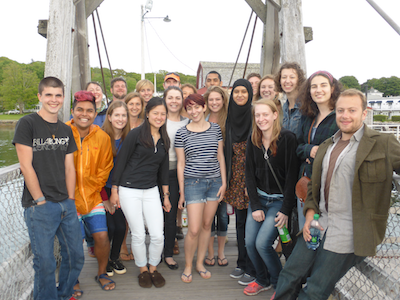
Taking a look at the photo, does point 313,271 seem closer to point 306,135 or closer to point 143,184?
point 306,135

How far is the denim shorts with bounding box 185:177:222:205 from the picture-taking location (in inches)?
122

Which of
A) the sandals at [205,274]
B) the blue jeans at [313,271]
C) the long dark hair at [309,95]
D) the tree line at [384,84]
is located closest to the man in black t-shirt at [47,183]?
the sandals at [205,274]

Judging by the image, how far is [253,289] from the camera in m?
2.94

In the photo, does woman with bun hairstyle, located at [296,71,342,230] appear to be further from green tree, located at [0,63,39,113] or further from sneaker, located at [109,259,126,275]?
green tree, located at [0,63,39,113]

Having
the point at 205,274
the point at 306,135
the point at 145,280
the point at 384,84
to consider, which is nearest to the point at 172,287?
the point at 145,280

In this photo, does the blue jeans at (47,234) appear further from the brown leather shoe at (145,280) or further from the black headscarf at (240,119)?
the black headscarf at (240,119)

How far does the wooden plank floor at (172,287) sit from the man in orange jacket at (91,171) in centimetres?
12

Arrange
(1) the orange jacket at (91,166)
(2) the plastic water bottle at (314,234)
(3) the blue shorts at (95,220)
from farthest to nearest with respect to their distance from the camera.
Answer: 1. (3) the blue shorts at (95,220)
2. (1) the orange jacket at (91,166)
3. (2) the plastic water bottle at (314,234)

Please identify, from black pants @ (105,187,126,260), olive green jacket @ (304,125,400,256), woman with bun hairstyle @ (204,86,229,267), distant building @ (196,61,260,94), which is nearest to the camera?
olive green jacket @ (304,125,400,256)

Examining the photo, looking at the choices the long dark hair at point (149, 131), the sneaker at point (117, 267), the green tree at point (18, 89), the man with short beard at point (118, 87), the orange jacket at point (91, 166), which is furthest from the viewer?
the green tree at point (18, 89)

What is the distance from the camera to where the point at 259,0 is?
4.70 metres

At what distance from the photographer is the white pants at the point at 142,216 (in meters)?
2.99

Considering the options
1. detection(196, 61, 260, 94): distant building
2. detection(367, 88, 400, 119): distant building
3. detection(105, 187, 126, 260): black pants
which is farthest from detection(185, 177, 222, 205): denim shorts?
detection(367, 88, 400, 119): distant building

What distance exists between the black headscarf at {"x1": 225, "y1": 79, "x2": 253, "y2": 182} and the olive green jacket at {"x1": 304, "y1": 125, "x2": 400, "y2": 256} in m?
1.52
